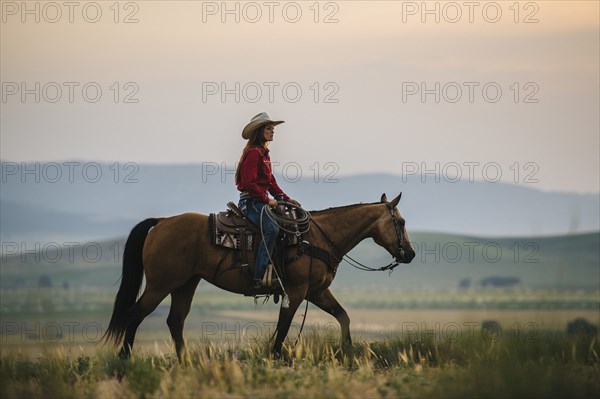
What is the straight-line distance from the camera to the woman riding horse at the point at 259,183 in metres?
17.1

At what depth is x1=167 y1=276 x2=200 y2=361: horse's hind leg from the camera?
1733 cm

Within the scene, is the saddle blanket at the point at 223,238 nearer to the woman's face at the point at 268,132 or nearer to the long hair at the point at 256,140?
the long hair at the point at 256,140

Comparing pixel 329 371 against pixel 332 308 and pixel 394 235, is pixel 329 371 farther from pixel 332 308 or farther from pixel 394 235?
pixel 394 235

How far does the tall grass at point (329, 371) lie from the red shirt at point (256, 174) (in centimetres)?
203

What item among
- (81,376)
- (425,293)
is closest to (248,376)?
(81,376)

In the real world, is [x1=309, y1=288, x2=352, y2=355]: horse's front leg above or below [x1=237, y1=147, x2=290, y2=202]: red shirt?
below

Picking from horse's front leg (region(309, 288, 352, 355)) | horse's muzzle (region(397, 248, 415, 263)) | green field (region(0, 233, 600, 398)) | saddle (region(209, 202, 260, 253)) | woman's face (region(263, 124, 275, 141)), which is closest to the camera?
green field (region(0, 233, 600, 398))

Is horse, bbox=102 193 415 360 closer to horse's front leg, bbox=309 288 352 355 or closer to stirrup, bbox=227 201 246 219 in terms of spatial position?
horse's front leg, bbox=309 288 352 355

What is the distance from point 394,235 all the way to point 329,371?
3244 mm

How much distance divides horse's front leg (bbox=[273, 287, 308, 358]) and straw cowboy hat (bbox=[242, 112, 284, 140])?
2.14 m

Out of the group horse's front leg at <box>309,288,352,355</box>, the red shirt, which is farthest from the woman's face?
horse's front leg at <box>309,288,352,355</box>

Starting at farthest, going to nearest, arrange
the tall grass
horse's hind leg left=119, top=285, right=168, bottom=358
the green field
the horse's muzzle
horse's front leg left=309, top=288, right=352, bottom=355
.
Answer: horse's front leg left=309, top=288, right=352, bottom=355, the horse's muzzle, horse's hind leg left=119, top=285, right=168, bottom=358, the green field, the tall grass

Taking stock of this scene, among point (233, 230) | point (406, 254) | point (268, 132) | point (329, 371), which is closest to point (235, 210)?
point (233, 230)

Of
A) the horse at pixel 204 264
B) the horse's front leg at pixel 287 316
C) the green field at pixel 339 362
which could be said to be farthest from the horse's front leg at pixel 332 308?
the horse's front leg at pixel 287 316
